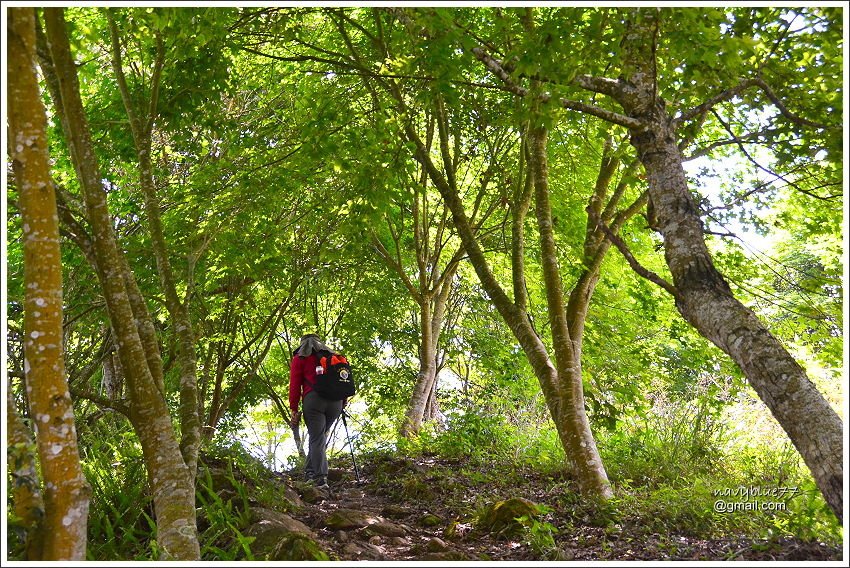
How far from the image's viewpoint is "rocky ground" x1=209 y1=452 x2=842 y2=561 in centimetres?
446

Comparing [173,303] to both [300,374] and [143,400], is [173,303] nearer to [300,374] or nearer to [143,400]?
[143,400]

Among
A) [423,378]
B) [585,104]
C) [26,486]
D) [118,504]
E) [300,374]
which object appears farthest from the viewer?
[423,378]

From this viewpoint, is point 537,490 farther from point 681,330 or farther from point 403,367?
point 403,367

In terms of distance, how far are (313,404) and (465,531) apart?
2836mm

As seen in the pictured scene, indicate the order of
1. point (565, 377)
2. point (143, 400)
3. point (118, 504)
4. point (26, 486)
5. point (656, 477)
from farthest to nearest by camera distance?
point (656, 477) < point (565, 377) < point (118, 504) < point (143, 400) < point (26, 486)

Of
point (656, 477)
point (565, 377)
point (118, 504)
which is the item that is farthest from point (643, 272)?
point (118, 504)

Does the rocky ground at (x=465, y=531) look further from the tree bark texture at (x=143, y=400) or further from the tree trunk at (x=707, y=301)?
the tree trunk at (x=707, y=301)

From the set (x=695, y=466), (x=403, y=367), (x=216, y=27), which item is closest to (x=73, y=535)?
(x=216, y=27)

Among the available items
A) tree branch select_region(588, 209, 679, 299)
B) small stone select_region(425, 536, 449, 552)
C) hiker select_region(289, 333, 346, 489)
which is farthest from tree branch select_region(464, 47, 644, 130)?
hiker select_region(289, 333, 346, 489)

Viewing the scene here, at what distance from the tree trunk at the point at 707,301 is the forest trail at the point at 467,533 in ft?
3.34

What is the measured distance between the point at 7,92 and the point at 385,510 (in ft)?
17.7

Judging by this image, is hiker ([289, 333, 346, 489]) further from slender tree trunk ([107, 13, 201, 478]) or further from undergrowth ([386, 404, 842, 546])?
slender tree trunk ([107, 13, 201, 478])

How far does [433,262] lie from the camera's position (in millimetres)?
12523

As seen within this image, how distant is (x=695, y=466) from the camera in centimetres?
693
